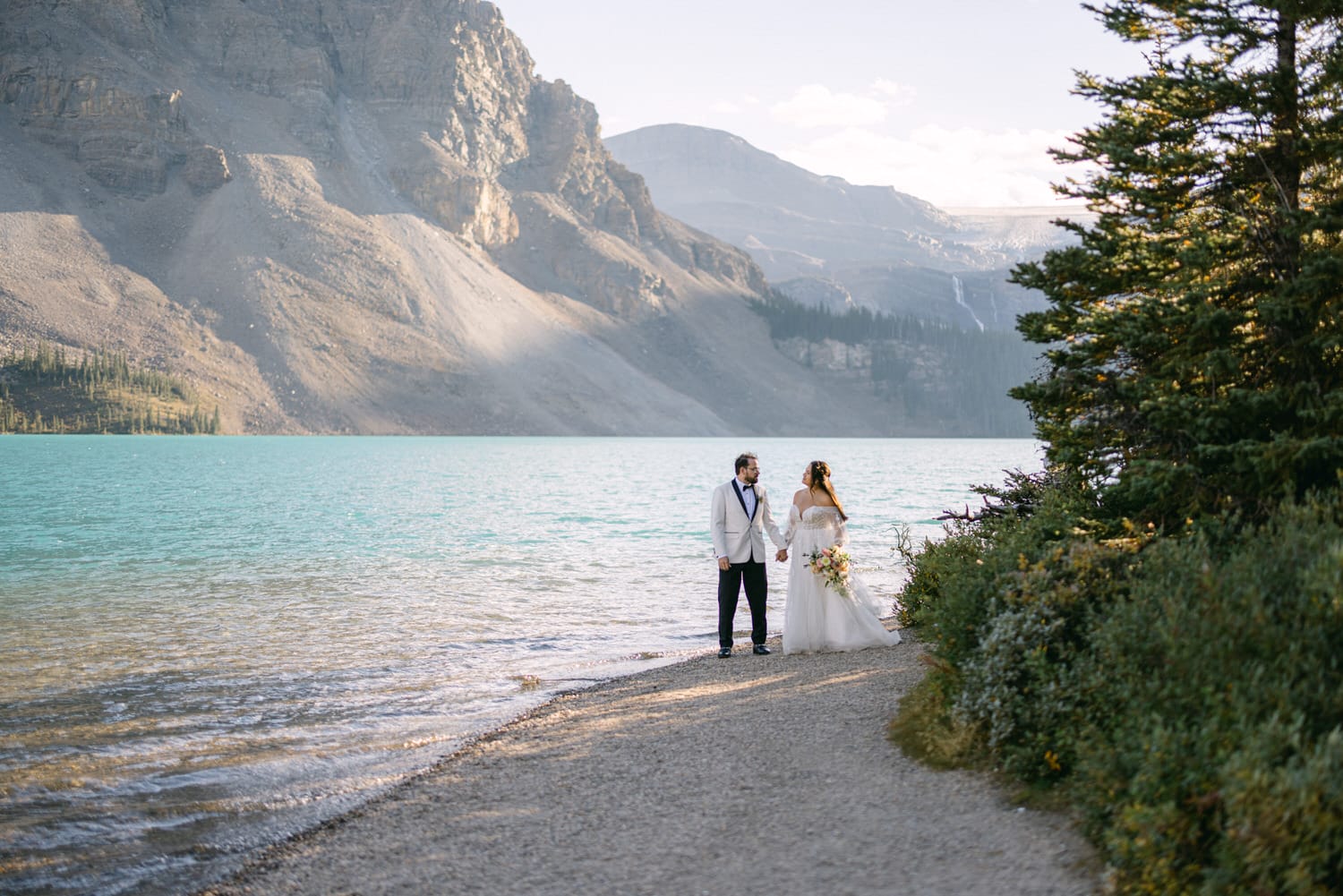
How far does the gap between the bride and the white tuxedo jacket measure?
36cm

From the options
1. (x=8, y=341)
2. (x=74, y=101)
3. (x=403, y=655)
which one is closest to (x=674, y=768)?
(x=403, y=655)

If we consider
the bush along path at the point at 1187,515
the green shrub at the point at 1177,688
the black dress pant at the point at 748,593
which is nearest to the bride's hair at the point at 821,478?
the black dress pant at the point at 748,593

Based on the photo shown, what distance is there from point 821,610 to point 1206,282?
5.98m

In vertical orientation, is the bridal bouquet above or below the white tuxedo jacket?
below

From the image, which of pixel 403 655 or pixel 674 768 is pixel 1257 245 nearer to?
pixel 674 768

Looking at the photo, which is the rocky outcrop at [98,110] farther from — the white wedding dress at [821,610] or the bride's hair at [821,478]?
the white wedding dress at [821,610]

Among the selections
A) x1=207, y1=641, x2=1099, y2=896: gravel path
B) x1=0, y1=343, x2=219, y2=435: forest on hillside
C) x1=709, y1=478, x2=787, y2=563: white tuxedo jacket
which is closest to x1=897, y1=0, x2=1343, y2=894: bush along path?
x1=207, y1=641, x2=1099, y2=896: gravel path

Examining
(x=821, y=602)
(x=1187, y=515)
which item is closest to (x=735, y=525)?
(x=821, y=602)

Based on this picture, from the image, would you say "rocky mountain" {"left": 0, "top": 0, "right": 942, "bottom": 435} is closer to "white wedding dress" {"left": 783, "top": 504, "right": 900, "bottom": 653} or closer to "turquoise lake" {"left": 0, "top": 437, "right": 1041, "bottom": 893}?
"turquoise lake" {"left": 0, "top": 437, "right": 1041, "bottom": 893}

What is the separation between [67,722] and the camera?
10828mm

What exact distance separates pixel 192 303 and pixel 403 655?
483 feet

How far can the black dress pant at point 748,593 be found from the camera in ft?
42.8

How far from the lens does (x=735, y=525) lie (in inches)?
504

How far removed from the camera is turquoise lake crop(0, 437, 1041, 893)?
830cm
